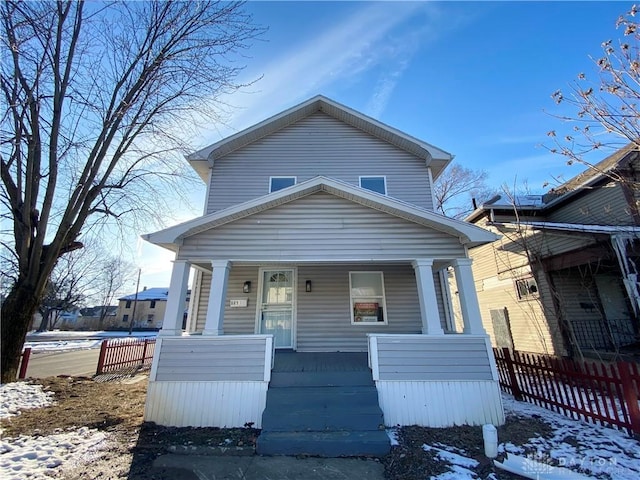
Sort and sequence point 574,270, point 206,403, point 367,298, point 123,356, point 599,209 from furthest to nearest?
point 123,356, point 599,209, point 574,270, point 367,298, point 206,403

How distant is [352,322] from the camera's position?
301 inches

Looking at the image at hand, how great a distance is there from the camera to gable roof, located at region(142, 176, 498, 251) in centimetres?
575

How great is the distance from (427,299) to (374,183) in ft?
14.0

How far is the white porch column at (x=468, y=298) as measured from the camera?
5.64 meters

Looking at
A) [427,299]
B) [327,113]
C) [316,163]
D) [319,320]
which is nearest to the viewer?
[427,299]

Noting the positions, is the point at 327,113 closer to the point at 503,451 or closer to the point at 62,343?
the point at 503,451

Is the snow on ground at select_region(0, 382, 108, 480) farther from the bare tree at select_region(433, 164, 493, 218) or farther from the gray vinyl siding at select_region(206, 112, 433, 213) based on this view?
the bare tree at select_region(433, 164, 493, 218)

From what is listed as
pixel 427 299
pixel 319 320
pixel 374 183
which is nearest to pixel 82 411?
pixel 319 320

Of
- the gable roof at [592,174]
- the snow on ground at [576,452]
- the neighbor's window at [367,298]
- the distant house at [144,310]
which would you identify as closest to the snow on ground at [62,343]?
the distant house at [144,310]

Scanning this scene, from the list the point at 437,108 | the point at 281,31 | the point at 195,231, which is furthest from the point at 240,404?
the point at 437,108

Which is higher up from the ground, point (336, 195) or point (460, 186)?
point (460, 186)

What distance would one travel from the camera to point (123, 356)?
1143 centimetres

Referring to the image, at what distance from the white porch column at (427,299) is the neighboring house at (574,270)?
16.7ft

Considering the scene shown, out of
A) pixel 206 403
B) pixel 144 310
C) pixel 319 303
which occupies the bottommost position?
pixel 206 403
